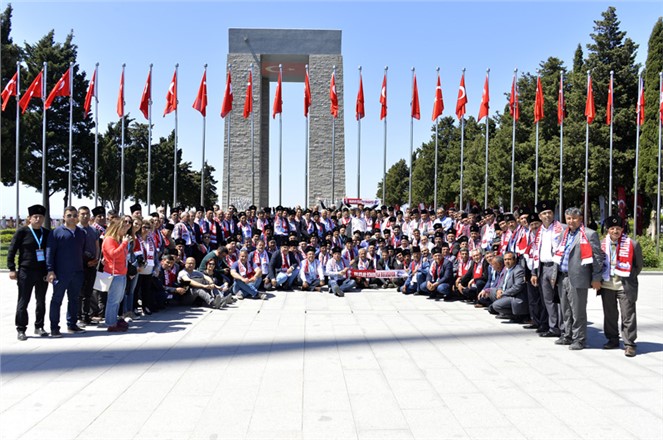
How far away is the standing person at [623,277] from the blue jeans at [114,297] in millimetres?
6695

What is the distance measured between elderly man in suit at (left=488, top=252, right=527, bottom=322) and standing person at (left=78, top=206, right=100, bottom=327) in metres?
6.52

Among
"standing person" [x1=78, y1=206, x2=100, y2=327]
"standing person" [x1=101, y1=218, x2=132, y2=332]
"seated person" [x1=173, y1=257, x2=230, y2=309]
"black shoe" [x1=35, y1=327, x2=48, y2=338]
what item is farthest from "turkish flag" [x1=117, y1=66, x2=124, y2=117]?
"black shoe" [x1=35, y1=327, x2=48, y2=338]

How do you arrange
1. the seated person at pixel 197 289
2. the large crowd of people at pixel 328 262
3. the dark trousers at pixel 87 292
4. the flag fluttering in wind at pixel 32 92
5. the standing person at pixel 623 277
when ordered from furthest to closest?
the flag fluttering in wind at pixel 32 92 < the seated person at pixel 197 289 < the dark trousers at pixel 87 292 < the large crowd of people at pixel 328 262 < the standing person at pixel 623 277

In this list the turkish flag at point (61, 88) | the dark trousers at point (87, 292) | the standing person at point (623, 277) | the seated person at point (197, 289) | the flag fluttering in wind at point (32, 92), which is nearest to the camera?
the standing person at point (623, 277)

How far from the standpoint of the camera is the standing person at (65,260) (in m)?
7.89

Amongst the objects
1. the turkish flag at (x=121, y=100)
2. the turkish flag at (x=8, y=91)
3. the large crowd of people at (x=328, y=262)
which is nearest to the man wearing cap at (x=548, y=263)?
the large crowd of people at (x=328, y=262)

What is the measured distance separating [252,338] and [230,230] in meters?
7.37

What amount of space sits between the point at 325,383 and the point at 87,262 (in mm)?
4730

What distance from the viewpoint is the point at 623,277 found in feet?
23.5

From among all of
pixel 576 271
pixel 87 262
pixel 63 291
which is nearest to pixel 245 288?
pixel 87 262

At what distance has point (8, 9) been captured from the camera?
3234cm

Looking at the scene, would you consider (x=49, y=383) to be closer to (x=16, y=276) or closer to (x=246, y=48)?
(x=16, y=276)

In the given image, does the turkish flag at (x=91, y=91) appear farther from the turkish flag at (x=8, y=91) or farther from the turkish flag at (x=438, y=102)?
the turkish flag at (x=438, y=102)

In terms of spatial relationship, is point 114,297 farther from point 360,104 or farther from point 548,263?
point 360,104
